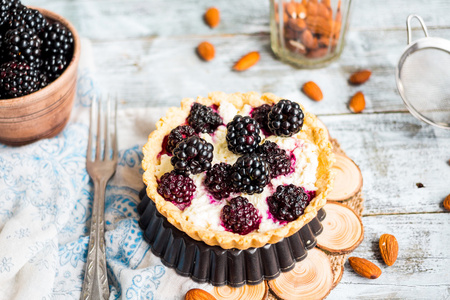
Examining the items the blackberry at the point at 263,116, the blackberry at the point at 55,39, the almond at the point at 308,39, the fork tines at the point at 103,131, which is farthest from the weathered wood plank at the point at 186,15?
the blackberry at the point at 263,116

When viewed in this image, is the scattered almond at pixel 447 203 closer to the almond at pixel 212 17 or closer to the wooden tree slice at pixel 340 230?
the wooden tree slice at pixel 340 230

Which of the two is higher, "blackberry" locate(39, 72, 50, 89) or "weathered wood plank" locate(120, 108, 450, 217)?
"blackberry" locate(39, 72, 50, 89)

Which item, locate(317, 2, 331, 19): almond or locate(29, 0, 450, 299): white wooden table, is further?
locate(317, 2, 331, 19): almond

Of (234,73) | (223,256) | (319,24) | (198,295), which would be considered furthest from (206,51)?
(198,295)

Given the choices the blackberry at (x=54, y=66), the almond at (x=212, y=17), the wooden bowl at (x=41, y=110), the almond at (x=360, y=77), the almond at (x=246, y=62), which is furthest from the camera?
the almond at (x=212, y=17)

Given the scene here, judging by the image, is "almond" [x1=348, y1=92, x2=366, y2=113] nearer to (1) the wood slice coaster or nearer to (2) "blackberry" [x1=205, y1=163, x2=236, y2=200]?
(1) the wood slice coaster

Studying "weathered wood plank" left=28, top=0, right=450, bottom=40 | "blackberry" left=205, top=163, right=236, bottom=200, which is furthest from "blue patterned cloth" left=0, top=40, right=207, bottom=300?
"weathered wood plank" left=28, top=0, right=450, bottom=40

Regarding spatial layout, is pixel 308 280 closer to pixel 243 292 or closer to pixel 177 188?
pixel 243 292
